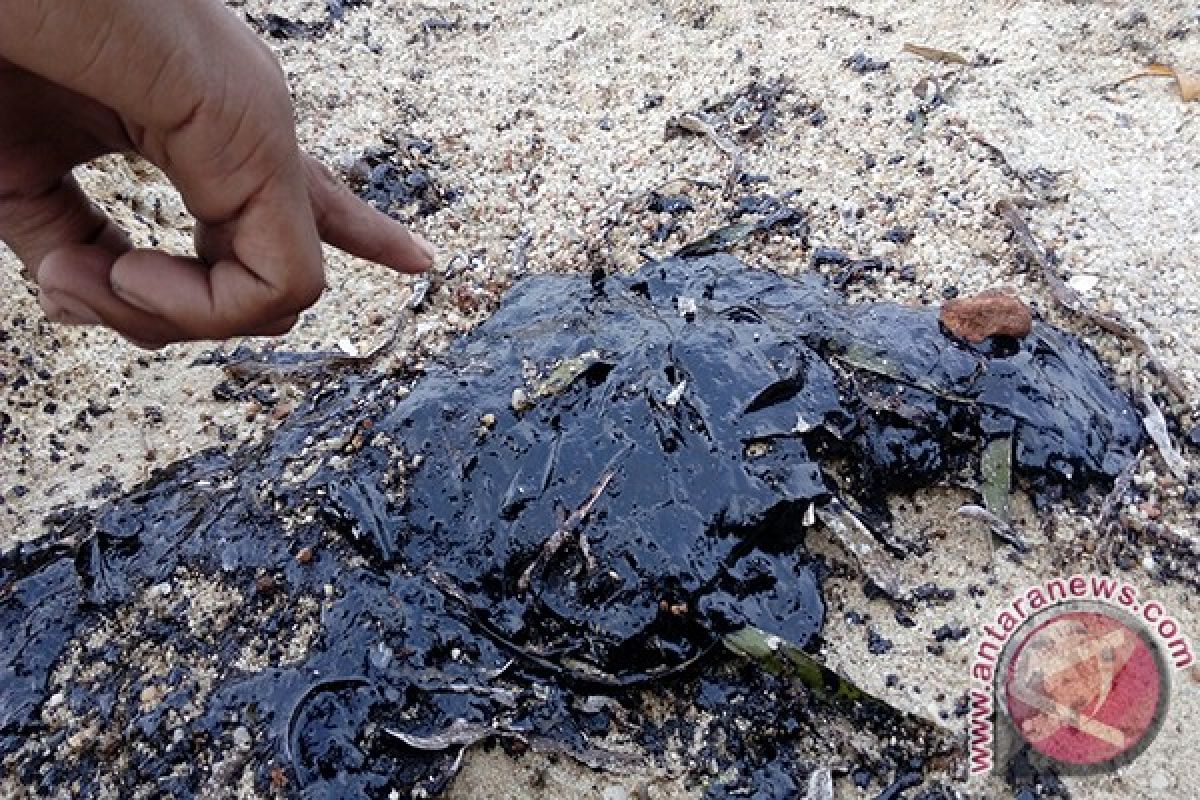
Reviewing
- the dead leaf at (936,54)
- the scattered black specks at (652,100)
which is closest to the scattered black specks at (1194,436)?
the dead leaf at (936,54)

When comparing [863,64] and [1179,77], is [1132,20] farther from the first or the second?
[863,64]

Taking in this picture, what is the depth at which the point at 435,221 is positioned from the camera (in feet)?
12.0

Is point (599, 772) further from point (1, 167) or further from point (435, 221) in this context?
point (435, 221)

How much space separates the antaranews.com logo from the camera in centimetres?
207

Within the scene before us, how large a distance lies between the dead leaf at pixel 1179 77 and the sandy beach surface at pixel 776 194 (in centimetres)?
4

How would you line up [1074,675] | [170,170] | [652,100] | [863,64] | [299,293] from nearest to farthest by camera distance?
[170,170], [299,293], [1074,675], [863,64], [652,100]

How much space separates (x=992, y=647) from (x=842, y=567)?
37cm

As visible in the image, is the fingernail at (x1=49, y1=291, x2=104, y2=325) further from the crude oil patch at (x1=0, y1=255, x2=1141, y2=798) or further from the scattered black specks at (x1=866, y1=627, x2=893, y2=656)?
the scattered black specks at (x1=866, y1=627, x2=893, y2=656)

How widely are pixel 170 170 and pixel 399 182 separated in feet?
7.81

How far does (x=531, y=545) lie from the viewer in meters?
2.25

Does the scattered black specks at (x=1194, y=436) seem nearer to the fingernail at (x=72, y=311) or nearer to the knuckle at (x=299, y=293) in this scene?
the knuckle at (x=299, y=293)

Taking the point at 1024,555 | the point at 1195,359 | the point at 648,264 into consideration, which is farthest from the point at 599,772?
the point at 1195,359

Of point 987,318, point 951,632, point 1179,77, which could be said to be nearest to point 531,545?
point 951,632

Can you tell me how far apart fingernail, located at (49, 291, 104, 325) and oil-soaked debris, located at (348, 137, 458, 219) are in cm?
211
